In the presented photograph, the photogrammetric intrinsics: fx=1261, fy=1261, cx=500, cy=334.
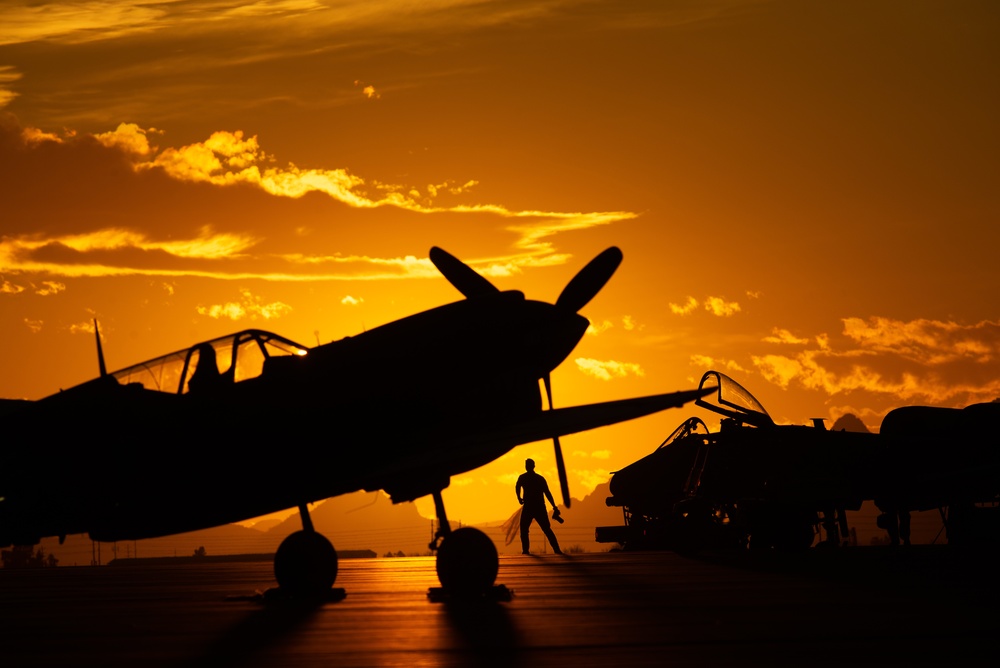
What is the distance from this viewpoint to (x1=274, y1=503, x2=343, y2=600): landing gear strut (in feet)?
51.6

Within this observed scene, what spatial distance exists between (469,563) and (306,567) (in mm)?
2106

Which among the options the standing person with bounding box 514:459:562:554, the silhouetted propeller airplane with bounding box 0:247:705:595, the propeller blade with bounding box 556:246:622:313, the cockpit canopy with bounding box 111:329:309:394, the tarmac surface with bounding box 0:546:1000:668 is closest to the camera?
the tarmac surface with bounding box 0:546:1000:668

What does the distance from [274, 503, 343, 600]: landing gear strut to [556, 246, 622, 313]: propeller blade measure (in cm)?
468

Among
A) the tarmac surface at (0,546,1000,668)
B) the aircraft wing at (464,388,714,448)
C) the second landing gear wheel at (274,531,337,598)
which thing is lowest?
the tarmac surface at (0,546,1000,668)

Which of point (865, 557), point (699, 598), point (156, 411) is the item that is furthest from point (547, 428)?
point (865, 557)

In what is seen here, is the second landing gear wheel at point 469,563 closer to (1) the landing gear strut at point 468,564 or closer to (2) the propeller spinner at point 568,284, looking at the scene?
(1) the landing gear strut at point 468,564

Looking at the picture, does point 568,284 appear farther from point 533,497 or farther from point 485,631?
point 533,497

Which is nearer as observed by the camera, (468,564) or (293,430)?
(293,430)

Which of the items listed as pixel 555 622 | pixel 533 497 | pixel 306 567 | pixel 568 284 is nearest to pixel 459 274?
pixel 568 284

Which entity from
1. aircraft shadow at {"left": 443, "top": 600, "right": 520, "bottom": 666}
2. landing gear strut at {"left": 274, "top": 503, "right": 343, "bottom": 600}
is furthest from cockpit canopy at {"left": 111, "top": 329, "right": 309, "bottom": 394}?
aircraft shadow at {"left": 443, "top": 600, "right": 520, "bottom": 666}

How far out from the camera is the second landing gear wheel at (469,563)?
1523 cm

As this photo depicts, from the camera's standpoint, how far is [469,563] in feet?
50.0

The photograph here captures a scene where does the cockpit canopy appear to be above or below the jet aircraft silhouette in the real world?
above

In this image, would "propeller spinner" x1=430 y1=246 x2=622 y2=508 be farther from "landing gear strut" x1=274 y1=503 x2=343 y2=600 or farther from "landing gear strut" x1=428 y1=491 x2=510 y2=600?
"landing gear strut" x1=274 y1=503 x2=343 y2=600
